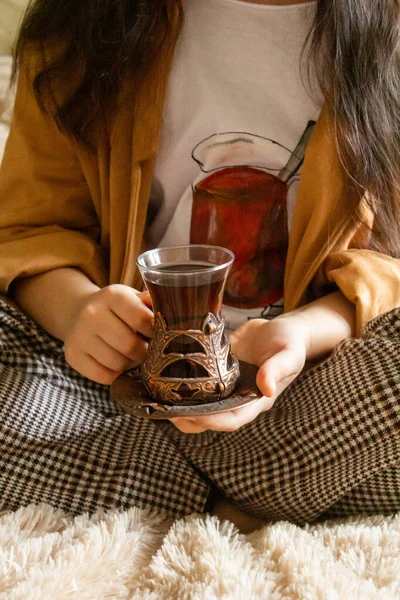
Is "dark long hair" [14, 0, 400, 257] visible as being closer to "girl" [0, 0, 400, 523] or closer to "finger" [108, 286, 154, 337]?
"girl" [0, 0, 400, 523]

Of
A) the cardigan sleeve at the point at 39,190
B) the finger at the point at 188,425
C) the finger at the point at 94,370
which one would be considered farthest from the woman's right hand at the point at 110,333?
the cardigan sleeve at the point at 39,190

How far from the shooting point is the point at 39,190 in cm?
95

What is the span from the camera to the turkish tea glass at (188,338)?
57cm

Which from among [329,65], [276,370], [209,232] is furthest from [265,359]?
[329,65]

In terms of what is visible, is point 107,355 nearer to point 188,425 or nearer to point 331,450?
point 188,425

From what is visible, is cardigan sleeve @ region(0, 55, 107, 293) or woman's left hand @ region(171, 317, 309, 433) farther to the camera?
cardigan sleeve @ region(0, 55, 107, 293)

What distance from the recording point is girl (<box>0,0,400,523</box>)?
2.30ft

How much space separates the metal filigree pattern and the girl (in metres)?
0.07

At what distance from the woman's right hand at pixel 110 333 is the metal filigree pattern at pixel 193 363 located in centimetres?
8

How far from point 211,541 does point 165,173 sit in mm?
572

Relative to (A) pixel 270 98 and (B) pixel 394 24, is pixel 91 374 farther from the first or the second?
(B) pixel 394 24

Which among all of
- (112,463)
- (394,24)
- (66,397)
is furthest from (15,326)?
(394,24)

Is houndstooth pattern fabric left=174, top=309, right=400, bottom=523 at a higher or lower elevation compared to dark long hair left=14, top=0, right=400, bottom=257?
lower

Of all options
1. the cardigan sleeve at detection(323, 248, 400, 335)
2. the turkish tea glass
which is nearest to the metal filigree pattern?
the turkish tea glass
